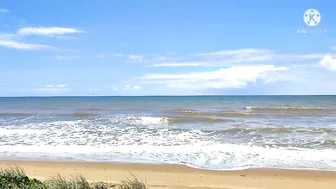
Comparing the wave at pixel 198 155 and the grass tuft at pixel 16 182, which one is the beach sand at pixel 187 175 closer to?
the wave at pixel 198 155

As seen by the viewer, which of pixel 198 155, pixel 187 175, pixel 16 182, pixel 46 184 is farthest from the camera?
pixel 198 155

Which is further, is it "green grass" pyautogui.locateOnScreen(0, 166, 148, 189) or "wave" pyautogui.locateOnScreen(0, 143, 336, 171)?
"wave" pyautogui.locateOnScreen(0, 143, 336, 171)

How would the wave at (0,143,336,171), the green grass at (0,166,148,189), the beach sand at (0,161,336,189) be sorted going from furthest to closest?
the wave at (0,143,336,171), the beach sand at (0,161,336,189), the green grass at (0,166,148,189)

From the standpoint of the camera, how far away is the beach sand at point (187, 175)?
7.43 meters

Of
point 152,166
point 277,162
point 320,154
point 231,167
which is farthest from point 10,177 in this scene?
point 320,154

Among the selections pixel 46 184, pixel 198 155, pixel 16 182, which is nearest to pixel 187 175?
pixel 198 155

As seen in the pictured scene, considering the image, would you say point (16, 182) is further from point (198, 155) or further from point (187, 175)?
point (198, 155)

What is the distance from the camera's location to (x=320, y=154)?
35.1ft

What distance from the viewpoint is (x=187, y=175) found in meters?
8.30

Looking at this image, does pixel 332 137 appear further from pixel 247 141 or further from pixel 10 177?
pixel 10 177

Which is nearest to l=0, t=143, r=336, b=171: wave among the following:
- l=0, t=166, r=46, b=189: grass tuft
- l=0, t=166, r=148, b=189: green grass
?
l=0, t=166, r=148, b=189: green grass

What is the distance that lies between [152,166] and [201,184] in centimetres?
218

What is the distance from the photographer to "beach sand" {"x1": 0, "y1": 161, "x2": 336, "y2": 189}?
743cm

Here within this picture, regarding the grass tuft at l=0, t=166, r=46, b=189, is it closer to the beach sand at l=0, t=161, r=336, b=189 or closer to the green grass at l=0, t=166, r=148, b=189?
the green grass at l=0, t=166, r=148, b=189
